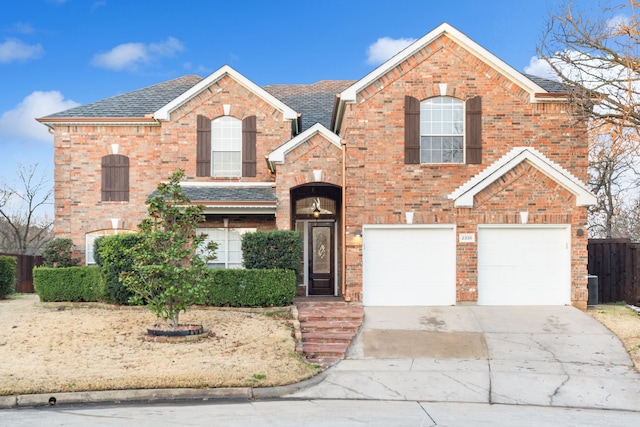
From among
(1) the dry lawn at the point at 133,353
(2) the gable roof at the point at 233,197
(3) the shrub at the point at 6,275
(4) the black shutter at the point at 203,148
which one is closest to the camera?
(1) the dry lawn at the point at 133,353

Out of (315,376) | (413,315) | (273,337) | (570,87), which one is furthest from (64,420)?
(570,87)

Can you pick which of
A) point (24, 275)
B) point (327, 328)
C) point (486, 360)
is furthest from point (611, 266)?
point (24, 275)

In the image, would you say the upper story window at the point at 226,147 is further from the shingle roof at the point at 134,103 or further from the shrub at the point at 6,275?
the shrub at the point at 6,275

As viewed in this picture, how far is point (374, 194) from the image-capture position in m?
16.0

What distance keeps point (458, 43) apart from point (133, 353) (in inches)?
431

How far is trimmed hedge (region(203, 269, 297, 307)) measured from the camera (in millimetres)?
15164

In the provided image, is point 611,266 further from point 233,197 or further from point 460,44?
point 233,197

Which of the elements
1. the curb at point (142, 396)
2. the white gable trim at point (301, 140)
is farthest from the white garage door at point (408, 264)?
the curb at point (142, 396)

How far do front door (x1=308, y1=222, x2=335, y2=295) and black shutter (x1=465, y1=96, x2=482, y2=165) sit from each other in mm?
5162

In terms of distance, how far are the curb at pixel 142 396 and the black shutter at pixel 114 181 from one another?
11661mm

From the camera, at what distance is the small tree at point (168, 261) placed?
1262 cm

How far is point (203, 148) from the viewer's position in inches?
769

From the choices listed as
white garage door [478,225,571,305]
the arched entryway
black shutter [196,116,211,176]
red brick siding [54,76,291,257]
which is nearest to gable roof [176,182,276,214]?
black shutter [196,116,211,176]

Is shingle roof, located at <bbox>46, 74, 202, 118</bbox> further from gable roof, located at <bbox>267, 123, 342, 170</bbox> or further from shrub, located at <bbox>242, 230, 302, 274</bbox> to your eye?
shrub, located at <bbox>242, 230, 302, 274</bbox>
